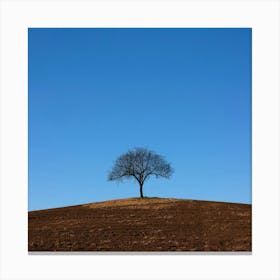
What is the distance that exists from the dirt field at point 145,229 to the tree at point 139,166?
2.84 ft

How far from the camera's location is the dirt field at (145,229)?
10352mm

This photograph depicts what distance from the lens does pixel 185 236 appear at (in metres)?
10.5

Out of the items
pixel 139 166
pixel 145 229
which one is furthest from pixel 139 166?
pixel 145 229

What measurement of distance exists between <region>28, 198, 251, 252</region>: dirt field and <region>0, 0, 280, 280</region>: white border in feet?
0.92

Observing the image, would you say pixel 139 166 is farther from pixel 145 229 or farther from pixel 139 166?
pixel 145 229

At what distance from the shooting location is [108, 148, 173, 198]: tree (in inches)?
461

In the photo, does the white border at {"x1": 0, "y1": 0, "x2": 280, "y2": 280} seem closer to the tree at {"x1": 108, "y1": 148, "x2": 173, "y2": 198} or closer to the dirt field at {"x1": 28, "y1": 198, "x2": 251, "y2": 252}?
the dirt field at {"x1": 28, "y1": 198, "x2": 251, "y2": 252}

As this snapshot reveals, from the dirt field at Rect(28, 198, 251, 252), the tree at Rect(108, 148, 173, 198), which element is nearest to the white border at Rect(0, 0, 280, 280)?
the dirt field at Rect(28, 198, 251, 252)
